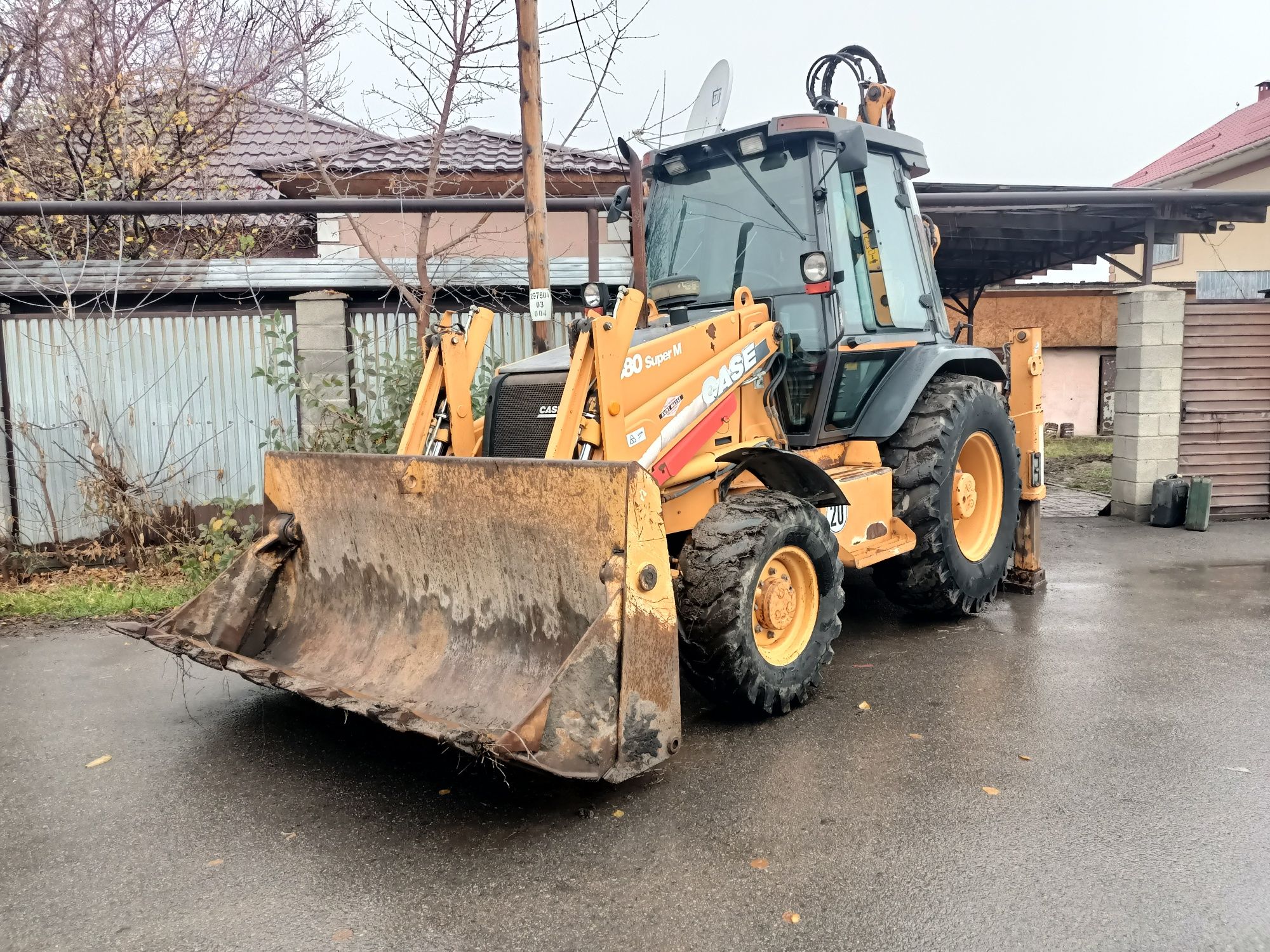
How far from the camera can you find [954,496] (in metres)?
5.67

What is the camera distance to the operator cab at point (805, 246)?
4914 mm

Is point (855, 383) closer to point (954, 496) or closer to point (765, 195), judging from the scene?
point (954, 496)

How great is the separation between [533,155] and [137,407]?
167 inches

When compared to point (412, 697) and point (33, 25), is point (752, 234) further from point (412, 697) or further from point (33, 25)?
point (33, 25)

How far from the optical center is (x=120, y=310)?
773 centimetres

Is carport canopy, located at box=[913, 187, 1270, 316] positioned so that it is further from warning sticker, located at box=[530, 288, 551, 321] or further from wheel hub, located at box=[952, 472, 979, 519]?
warning sticker, located at box=[530, 288, 551, 321]

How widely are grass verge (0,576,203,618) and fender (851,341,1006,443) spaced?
451 cm

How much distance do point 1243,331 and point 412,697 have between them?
9219 mm

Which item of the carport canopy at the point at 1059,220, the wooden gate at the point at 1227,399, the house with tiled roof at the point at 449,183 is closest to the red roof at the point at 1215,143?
the carport canopy at the point at 1059,220

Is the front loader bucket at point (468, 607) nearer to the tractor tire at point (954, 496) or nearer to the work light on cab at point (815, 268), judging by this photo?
the work light on cab at point (815, 268)

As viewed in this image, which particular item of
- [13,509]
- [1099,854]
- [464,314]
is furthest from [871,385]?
[13,509]

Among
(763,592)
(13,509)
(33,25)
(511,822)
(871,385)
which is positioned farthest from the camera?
(33,25)

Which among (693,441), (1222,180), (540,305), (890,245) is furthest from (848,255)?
(1222,180)

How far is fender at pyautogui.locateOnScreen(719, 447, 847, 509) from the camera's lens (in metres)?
4.41
